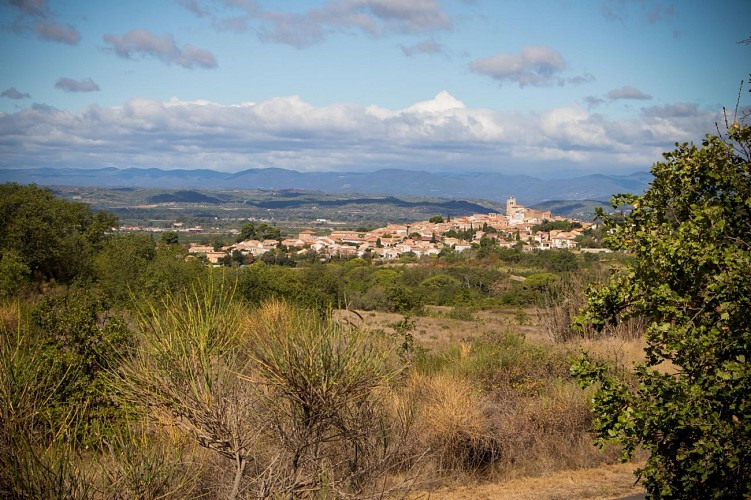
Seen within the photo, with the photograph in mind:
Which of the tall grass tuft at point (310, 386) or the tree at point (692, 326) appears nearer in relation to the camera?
the tree at point (692, 326)

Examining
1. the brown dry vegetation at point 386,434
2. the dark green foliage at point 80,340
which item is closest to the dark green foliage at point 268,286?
the brown dry vegetation at point 386,434

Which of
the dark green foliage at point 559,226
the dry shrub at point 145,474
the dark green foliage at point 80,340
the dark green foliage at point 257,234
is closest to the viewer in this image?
the dry shrub at point 145,474

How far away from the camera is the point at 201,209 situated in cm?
18638

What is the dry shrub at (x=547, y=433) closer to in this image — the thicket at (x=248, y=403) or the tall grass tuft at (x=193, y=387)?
the thicket at (x=248, y=403)

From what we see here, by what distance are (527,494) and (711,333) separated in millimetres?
4982

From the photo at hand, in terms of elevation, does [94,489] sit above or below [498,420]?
above

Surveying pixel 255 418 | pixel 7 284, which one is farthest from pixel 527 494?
pixel 7 284

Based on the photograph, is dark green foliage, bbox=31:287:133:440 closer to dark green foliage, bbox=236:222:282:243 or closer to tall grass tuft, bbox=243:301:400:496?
tall grass tuft, bbox=243:301:400:496

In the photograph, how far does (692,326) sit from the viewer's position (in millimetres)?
4816

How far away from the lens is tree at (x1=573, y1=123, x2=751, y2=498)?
4410 mm

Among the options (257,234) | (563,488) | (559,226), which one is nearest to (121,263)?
(563,488)

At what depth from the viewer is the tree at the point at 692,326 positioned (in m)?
4.41

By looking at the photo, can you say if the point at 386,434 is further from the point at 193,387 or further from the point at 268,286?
the point at 268,286

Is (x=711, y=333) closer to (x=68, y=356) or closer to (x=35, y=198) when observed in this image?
(x=68, y=356)
